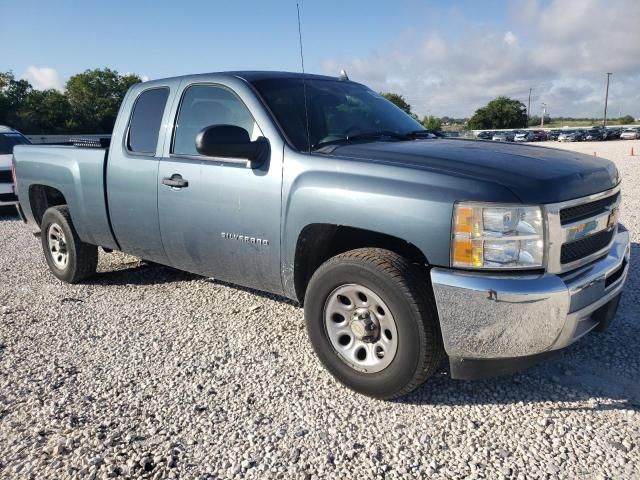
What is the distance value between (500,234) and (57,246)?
4.61m

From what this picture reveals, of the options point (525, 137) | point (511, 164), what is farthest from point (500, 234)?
point (525, 137)

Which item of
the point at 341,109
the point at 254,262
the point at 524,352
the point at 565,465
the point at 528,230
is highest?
the point at 341,109

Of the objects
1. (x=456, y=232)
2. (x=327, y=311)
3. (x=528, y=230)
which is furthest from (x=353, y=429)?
(x=528, y=230)

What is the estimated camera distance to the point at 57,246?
5.44m

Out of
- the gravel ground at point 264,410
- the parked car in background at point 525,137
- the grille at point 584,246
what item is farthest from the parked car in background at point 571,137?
the grille at point 584,246

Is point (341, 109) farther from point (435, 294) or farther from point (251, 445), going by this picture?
point (251, 445)

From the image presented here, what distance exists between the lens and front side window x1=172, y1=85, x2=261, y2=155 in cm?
366

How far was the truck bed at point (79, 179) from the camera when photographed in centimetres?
460

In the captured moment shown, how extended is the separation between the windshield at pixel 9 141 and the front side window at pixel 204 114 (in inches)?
330

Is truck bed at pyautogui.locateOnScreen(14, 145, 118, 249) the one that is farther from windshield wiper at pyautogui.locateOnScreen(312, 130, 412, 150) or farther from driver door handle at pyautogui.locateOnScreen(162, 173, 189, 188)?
windshield wiper at pyautogui.locateOnScreen(312, 130, 412, 150)

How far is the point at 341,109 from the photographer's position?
392cm

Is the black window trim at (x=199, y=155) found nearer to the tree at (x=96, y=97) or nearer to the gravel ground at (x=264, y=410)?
the gravel ground at (x=264, y=410)

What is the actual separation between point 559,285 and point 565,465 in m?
0.83

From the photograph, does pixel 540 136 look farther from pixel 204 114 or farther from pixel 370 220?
pixel 370 220
